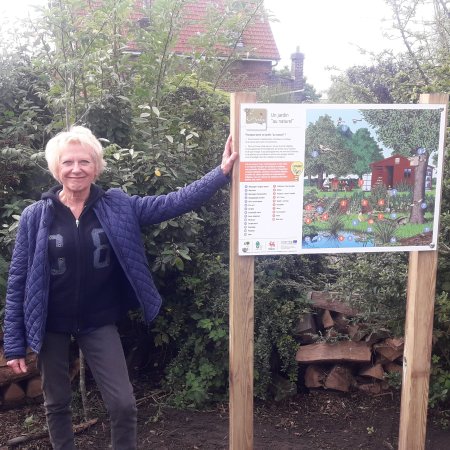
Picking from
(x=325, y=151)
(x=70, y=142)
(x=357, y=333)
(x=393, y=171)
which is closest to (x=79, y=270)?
(x=70, y=142)

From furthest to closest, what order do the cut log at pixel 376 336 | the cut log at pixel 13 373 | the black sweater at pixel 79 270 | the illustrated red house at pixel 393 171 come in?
the cut log at pixel 376 336
the cut log at pixel 13 373
the illustrated red house at pixel 393 171
the black sweater at pixel 79 270

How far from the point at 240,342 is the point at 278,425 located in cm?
138

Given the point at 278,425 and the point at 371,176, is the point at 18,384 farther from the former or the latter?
the point at 371,176

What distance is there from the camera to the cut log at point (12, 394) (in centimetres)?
440

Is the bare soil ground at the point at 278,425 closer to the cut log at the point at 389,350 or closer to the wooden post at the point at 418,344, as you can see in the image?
the cut log at the point at 389,350

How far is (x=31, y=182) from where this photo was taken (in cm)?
459

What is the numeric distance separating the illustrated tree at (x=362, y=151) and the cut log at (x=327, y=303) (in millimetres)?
1724

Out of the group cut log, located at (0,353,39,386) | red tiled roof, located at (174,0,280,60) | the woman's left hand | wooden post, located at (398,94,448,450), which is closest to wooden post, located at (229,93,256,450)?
the woman's left hand

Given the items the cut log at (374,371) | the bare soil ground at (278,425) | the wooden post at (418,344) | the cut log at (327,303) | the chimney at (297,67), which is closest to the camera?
the wooden post at (418,344)

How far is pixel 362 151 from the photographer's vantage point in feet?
10.2

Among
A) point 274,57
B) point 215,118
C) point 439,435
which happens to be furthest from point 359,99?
point 274,57

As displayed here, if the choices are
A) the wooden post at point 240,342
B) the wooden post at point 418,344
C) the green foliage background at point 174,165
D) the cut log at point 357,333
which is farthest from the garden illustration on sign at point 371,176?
the cut log at point 357,333

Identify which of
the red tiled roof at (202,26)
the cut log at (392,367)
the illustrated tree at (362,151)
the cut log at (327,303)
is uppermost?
the red tiled roof at (202,26)

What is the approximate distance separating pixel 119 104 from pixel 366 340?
8.76 feet
